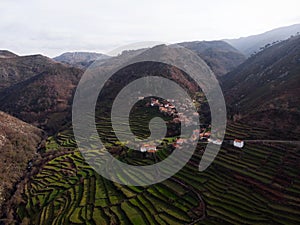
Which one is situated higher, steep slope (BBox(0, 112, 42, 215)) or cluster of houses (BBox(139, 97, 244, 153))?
cluster of houses (BBox(139, 97, 244, 153))

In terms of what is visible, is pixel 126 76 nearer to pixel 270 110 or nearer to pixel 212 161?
pixel 270 110

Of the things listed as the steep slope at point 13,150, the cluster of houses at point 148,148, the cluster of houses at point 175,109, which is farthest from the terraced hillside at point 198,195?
the cluster of houses at point 175,109

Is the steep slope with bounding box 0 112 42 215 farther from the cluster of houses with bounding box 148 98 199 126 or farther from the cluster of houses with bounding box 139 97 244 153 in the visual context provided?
the cluster of houses with bounding box 148 98 199 126

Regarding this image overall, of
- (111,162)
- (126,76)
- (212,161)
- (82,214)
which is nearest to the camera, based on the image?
(82,214)

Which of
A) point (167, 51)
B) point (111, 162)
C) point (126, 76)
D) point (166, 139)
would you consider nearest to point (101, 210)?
point (111, 162)

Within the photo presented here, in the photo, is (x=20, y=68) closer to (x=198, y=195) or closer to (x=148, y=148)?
(x=148, y=148)

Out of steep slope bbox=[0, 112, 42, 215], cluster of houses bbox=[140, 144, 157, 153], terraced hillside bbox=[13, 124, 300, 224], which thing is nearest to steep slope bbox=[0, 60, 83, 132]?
steep slope bbox=[0, 112, 42, 215]
